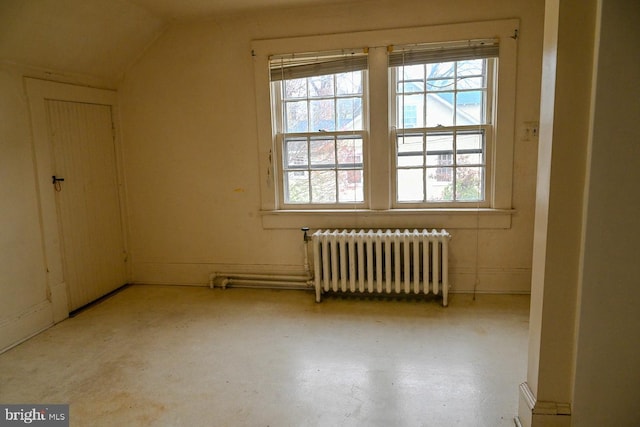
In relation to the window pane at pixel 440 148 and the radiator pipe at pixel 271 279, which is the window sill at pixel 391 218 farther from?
the window pane at pixel 440 148

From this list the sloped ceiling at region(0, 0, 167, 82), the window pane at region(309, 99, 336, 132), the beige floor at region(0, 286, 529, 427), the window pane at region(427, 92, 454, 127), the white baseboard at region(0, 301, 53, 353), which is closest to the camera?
the beige floor at region(0, 286, 529, 427)

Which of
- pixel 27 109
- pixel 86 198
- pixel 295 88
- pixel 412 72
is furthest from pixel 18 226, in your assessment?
pixel 412 72

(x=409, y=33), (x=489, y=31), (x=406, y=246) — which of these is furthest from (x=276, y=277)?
(x=489, y=31)

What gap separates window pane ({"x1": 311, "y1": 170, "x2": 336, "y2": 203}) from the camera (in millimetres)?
3852

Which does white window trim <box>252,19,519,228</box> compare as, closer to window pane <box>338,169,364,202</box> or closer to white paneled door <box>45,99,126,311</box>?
window pane <box>338,169,364,202</box>

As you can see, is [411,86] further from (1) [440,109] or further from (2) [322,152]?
(2) [322,152]

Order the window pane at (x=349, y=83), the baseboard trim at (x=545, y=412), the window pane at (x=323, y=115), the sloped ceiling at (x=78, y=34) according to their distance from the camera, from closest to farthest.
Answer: the baseboard trim at (x=545, y=412)
the sloped ceiling at (x=78, y=34)
the window pane at (x=349, y=83)
the window pane at (x=323, y=115)

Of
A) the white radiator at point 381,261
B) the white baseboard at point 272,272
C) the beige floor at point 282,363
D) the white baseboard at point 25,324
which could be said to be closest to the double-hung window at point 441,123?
the white radiator at point 381,261

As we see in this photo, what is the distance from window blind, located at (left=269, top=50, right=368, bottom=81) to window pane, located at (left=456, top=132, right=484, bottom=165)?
1085 mm

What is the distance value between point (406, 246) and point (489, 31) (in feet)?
6.29

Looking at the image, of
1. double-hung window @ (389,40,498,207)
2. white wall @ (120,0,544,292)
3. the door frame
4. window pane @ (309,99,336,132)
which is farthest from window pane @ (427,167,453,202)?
the door frame

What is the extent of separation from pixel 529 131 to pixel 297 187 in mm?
2134

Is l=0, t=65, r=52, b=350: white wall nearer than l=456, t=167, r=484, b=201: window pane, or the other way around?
l=0, t=65, r=52, b=350: white wall

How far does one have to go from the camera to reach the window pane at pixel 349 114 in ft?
12.1
